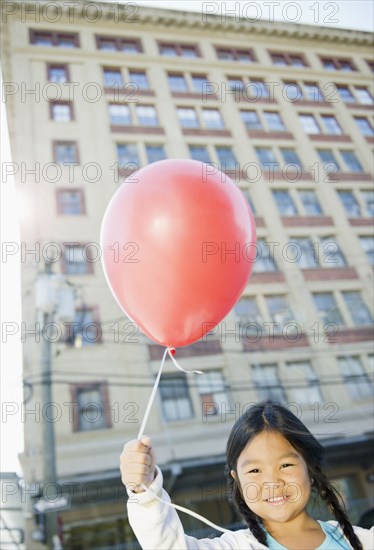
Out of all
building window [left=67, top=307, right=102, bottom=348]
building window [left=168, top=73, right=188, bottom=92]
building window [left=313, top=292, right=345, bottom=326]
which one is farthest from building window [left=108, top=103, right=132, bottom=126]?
building window [left=313, top=292, right=345, bottom=326]

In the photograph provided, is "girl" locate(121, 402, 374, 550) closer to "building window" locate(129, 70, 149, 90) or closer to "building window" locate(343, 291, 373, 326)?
"building window" locate(343, 291, 373, 326)

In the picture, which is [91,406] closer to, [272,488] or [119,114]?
[272,488]

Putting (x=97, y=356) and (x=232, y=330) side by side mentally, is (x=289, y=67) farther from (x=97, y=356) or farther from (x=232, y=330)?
(x=97, y=356)

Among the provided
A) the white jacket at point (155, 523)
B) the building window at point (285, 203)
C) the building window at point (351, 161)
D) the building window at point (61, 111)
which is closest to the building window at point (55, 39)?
the building window at point (61, 111)

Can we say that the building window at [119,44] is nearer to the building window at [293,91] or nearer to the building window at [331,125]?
the building window at [293,91]

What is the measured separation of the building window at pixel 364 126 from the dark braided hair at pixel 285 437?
67.8 ft

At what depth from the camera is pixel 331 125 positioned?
770 inches

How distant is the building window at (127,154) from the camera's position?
15.8 m

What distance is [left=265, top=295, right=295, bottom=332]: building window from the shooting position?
14000 mm

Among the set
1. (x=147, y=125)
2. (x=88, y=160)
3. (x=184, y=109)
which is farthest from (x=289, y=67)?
(x=88, y=160)

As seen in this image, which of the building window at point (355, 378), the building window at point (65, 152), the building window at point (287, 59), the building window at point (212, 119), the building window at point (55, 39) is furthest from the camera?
the building window at point (287, 59)

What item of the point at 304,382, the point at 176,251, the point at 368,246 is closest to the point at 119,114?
the point at 368,246

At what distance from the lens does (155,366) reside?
12.3 metres

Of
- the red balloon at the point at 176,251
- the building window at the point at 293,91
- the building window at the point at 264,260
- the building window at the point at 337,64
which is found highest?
the building window at the point at 337,64
